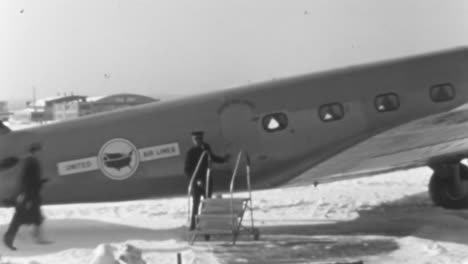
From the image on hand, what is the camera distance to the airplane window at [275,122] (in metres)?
10.1

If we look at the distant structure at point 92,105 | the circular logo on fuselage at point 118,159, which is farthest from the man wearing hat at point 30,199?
the distant structure at point 92,105

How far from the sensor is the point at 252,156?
10.0m

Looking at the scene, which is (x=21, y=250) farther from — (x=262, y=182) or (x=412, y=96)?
(x=412, y=96)

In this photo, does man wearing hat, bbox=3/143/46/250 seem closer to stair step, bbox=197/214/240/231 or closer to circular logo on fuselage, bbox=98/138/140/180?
circular logo on fuselage, bbox=98/138/140/180

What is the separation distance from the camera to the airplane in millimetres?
9914

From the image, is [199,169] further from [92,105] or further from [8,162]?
[92,105]

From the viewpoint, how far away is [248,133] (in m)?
10.0

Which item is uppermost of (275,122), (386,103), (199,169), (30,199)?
(386,103)

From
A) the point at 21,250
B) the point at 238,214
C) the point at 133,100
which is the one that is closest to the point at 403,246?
the point at 238,214

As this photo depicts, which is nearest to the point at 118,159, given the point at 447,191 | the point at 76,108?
the point at 447,191

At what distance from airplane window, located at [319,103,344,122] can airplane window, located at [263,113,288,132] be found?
676 mm

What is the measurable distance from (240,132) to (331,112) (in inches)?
66.9

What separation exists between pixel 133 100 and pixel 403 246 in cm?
6916

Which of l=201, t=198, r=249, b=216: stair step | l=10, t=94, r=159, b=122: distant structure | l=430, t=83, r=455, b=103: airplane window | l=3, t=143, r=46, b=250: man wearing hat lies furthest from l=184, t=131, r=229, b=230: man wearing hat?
l=10, t=94, r=159, b=122: distant structure
